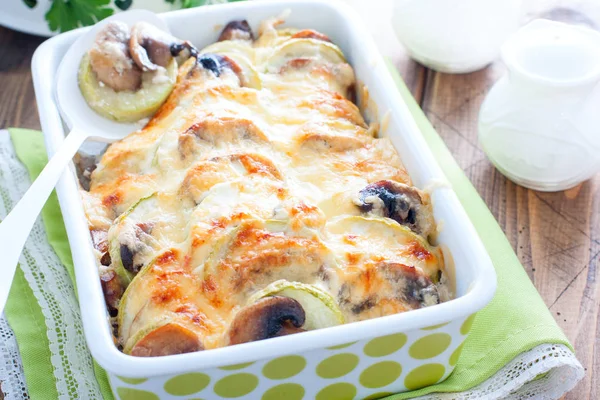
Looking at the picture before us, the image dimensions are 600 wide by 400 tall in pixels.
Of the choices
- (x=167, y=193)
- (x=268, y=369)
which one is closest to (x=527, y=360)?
(x=268, y=369)

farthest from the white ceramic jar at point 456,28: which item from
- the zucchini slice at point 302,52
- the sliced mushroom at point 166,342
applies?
the sliced mushroom at point 166,342

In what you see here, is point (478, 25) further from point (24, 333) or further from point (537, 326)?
point (24, 333)

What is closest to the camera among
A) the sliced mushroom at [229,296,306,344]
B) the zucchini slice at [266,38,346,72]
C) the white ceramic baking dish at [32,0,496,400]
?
the white ceramic baking dish at [32,0,496,400]

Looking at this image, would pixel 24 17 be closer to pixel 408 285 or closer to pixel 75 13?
pixel 75 13

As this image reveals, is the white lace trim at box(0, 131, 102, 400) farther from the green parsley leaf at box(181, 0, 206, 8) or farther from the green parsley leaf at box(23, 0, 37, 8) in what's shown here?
the green parsley leaf at box(181, 0, 206, 8)

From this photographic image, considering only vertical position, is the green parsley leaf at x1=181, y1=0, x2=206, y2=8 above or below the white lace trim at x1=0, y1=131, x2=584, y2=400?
above

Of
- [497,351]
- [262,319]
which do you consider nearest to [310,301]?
[262,319]

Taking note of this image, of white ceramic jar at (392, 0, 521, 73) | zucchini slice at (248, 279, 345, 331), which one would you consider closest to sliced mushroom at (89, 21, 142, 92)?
zucchini slice at (248, 279, 345, 331)

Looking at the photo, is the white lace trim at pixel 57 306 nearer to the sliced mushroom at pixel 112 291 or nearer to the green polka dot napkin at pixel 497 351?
the green polka dot napkin at pixel 497 351
